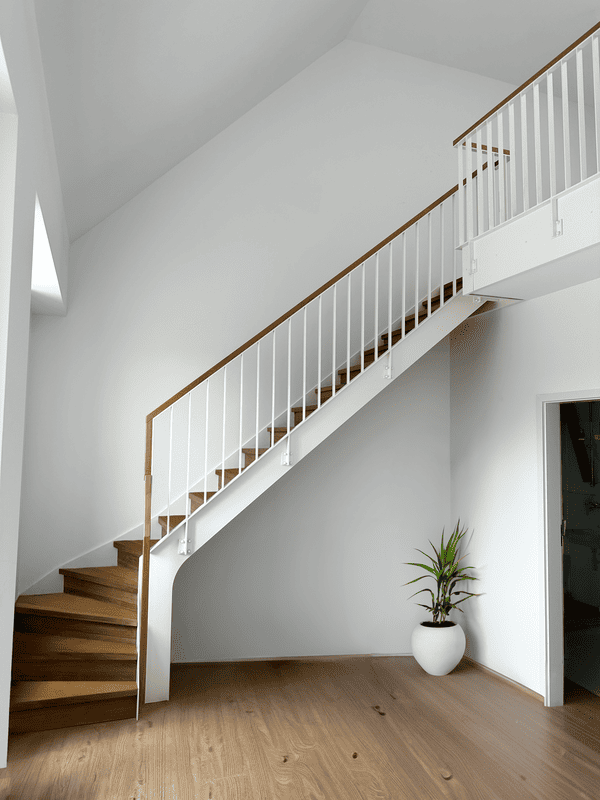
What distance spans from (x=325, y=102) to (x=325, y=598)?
4.62 metres

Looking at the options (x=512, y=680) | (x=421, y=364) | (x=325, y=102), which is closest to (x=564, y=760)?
(x=512, y=680)

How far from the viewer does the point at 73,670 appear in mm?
4055

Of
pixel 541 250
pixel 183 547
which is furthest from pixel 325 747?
pixel 541 250

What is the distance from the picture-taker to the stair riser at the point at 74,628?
14.0 feet

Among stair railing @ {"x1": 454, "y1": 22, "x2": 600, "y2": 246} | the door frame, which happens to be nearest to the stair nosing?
the door frame

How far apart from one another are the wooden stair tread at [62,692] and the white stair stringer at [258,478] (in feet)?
0.84

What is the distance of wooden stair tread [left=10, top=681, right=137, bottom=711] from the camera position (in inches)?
147

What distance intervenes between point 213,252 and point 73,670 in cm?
352

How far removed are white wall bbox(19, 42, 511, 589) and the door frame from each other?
7.96 feet

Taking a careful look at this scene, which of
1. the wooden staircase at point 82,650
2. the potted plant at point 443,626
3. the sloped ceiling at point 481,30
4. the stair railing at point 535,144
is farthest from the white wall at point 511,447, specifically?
the sloped ceiling at point 481,30

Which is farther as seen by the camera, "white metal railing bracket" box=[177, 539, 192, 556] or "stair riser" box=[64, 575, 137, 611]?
"stair riser" box=[64, 575, 137, 611]

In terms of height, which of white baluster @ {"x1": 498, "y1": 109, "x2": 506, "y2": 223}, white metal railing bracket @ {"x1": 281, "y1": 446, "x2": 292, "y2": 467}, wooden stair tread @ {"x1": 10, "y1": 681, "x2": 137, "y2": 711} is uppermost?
white baluster @ {"x1": 498, "y1": 109, "x2": 506, "y2": 223}

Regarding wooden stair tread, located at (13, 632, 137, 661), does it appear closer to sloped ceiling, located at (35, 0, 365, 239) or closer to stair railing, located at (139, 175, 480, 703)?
stair railing, located at (139, 175, 480, 703)

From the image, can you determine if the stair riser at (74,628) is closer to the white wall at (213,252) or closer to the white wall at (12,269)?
the white wall at (213,252)
